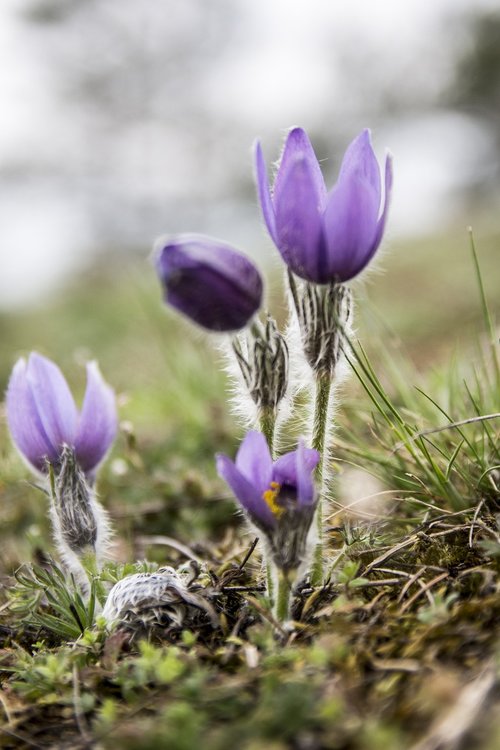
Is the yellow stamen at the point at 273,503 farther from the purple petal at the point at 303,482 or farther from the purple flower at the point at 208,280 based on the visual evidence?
the purple flower at the point at 208,280

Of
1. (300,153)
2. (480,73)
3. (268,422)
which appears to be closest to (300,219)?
(300,153)

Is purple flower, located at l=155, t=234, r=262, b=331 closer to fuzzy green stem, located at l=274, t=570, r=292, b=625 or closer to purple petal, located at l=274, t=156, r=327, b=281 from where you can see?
purple petal, located at l=274, t=156, r=327, b=281

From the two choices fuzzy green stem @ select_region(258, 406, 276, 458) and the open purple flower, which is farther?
fuzzy green stem @ select_region(258, 406, 276, 458)

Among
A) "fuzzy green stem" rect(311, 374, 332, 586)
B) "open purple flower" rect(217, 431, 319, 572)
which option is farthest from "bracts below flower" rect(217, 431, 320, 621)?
"fuzzy green stem" rect(311, 374, 332, 586)

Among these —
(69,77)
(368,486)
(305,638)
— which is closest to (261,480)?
(305,638)

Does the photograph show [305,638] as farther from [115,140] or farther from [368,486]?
[115,140]

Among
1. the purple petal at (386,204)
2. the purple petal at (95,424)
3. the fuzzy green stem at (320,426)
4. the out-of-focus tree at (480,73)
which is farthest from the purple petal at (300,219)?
the out-of-focus tree at (480,73)
